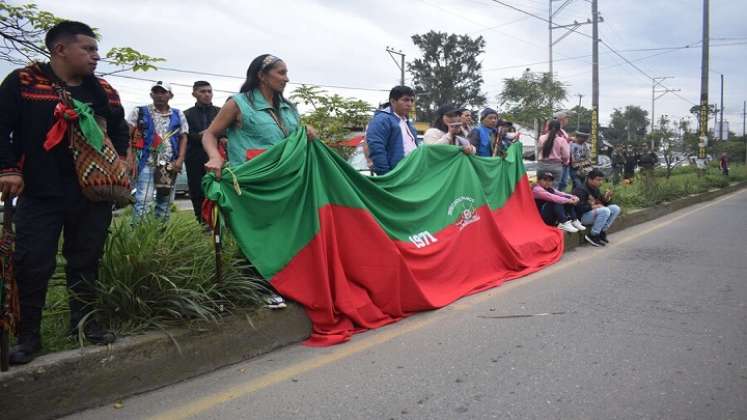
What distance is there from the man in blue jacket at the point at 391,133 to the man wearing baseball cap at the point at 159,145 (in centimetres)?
189

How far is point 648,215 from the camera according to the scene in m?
11.0

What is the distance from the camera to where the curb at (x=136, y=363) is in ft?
8.54

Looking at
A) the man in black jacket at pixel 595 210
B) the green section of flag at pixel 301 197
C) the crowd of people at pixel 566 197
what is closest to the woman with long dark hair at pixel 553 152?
the crowd of people at pixel 566 197

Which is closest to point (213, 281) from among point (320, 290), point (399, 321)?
point (320, 290)

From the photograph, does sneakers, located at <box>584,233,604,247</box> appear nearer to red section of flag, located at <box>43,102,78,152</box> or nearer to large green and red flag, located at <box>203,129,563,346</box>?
large green and red flag, located at <box>203,129,563,346</box>

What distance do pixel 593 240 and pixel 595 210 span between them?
412 mm

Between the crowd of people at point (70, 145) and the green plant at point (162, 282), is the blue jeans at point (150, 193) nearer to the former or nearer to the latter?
the crowd of people at point (70, 145)

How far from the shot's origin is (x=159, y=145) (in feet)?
17.9

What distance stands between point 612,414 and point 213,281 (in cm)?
232

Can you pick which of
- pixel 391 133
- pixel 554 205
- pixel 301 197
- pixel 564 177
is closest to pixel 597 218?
pixel 554 205

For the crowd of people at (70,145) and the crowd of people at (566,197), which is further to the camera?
the crowd of people at (566,197)

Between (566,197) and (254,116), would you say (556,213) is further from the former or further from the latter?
(254,116)

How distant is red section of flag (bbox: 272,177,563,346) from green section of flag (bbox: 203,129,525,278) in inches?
3.8

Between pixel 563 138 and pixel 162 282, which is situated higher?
pixel 563 138
